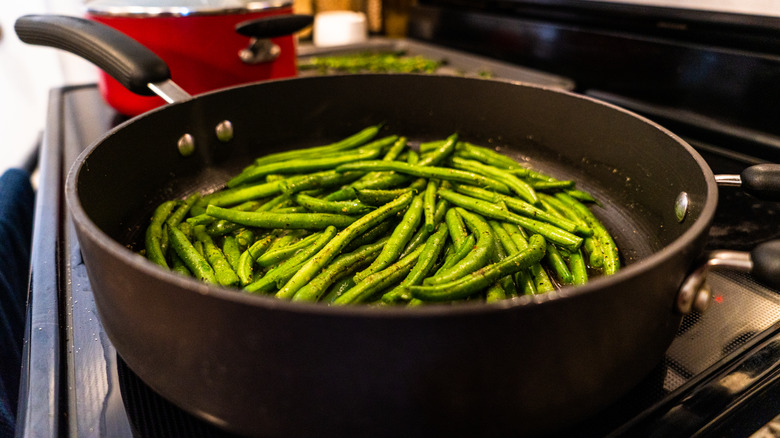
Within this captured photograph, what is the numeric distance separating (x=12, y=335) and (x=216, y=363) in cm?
93

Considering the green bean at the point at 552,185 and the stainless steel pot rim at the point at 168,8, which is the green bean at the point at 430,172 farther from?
the stainless steel pot rim at the point at 168,8

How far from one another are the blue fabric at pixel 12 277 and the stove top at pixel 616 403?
8.3 inches

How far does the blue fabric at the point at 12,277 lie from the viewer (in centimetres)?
114

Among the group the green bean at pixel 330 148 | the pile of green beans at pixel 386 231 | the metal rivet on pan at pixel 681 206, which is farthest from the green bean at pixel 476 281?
the green bean at pixel 330 148

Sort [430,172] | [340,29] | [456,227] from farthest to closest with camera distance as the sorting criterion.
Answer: [340,29] < [430,172] < [456,227]

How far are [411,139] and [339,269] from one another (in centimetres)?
85

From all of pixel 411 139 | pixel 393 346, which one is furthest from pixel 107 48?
pixel 393 346

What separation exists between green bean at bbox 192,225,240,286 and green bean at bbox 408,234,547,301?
399mm

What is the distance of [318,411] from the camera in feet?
1.98

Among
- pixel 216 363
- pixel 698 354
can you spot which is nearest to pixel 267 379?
pixel 216 363

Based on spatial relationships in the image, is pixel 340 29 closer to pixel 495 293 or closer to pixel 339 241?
pixel 339 241

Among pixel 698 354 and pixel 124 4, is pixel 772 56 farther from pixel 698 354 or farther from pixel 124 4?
pixel 124 4

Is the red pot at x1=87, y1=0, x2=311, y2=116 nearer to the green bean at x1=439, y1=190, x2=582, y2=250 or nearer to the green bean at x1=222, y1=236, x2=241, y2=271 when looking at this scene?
the green bean at x1=222, y1=236, x2=241, y2=271

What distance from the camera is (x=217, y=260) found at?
1.08m
